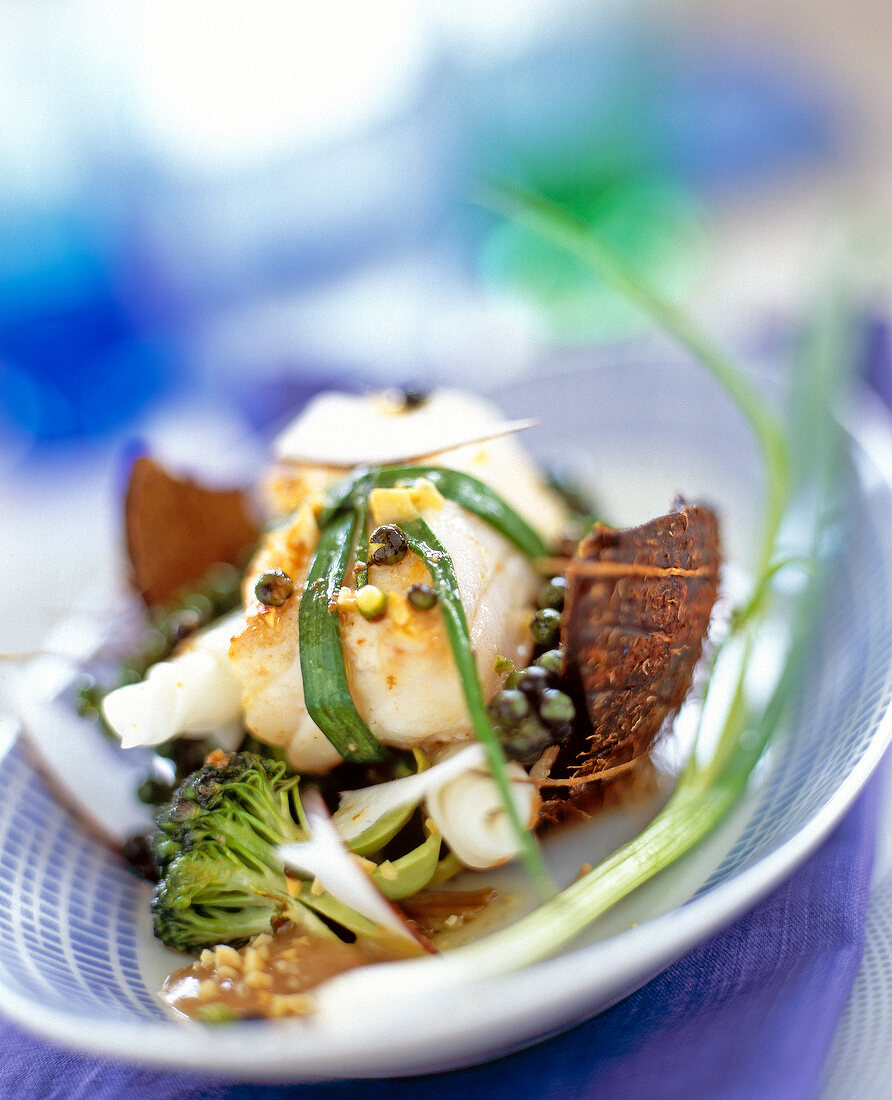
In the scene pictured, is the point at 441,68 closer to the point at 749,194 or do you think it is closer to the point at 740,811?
the point at 749,194

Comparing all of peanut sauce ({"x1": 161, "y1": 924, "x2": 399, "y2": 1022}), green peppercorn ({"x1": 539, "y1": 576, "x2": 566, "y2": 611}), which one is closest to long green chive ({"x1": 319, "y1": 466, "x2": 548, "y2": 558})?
green peppercorn ({"x1": 539, "y1": 576, "x2": 566, "y2": 611})

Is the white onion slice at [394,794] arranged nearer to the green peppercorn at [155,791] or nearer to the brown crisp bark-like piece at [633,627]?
the brown crisp bark-like piece at [633,627]

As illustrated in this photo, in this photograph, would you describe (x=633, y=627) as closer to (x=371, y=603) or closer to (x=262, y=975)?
(x=371, y=603)

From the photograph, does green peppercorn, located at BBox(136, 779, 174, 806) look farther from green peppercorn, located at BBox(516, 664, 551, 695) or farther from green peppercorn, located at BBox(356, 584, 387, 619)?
green peppercorn, located at BBox(516, 664, 551, 695)

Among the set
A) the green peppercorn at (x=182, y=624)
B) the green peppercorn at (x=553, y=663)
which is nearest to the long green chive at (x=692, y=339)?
the green peppercorn at (x=553, y=663)

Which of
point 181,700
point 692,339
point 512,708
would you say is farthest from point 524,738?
point 692,339
